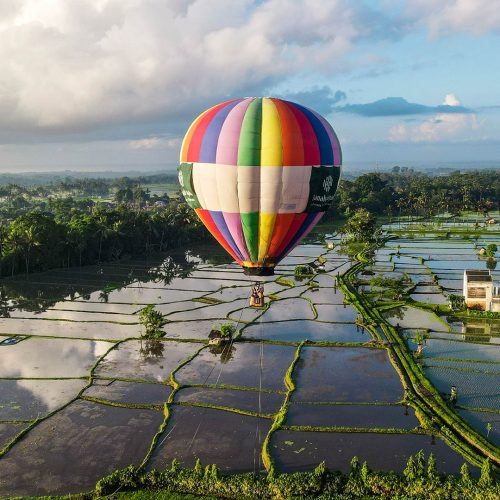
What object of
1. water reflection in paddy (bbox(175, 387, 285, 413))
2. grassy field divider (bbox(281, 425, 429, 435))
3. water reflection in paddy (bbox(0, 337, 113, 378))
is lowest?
grassy field divider (bbox(281, 425, 429, 435))

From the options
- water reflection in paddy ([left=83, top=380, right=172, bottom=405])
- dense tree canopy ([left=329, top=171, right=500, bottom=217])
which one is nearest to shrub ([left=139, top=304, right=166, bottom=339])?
water reflection in paddy ([left=83, top=380, right=172, bottom=405])

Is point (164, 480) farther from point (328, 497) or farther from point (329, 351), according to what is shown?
point (329, 351)

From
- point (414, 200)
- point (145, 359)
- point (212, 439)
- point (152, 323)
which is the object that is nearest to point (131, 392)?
point (145, 359)

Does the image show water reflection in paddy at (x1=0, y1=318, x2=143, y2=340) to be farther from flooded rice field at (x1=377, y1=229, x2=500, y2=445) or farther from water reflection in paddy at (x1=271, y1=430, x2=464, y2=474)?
flooded rice field at (x1=377, y1=229, x2=500, y2=445)

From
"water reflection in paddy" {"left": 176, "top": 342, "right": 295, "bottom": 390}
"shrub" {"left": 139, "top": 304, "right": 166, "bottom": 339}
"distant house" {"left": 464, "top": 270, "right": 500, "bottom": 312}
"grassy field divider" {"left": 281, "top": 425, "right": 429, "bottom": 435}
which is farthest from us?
"distant house" {"left": 464, "top": 270, "right": 500, "bottom": 312}

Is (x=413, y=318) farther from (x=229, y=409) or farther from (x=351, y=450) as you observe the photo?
(x=351, y=450)

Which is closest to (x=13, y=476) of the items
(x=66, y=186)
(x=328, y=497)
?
(x=328, y=497)

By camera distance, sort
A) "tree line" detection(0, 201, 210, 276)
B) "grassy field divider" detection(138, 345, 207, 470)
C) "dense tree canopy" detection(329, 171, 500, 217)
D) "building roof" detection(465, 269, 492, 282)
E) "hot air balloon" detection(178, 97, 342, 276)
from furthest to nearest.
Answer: "dense tree canopy" detection(329, 171, 500, 217) → "tree line" detection(0, 201, 210, 276) → "building roof" detection(465, 269, 492, 282) → "hot air balloon" detection(178, 97, 342, 276) → "grassy field divider" detection(138, 345, 207, 470)
